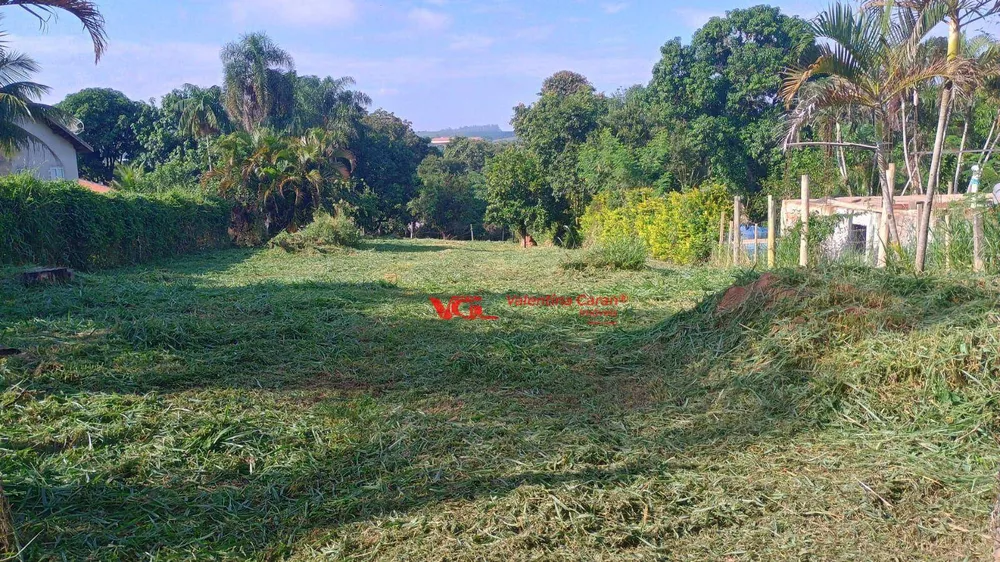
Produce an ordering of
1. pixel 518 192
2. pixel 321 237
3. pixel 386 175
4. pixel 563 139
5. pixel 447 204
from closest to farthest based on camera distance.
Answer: pixel 321 237 → pixel 518 192 → pixel 563 139 → pixel 447 204 → pixel 386 175

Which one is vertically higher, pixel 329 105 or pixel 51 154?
pixel 329 105

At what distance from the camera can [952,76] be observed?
6.66 m

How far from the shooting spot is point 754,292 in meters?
6.19

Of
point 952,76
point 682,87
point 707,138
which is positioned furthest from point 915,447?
point 682,87

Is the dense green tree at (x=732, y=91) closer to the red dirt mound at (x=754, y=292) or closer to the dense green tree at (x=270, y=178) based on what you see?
the dense green tree at (x=270, y=178)

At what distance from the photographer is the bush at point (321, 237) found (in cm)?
1964

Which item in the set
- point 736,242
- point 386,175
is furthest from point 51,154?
point 736,242

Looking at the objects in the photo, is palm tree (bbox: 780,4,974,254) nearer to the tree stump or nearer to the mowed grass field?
the mowed grass field

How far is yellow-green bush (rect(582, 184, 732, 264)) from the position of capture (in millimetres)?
16328

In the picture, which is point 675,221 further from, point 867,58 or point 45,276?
point 45,276

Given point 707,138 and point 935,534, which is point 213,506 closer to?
point 935,534
